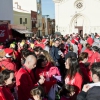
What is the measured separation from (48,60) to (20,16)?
133 ft

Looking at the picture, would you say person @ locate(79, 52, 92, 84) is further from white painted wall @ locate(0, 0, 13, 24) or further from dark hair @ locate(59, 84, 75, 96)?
white painted wall @ locate(0, 0, 13, 24)

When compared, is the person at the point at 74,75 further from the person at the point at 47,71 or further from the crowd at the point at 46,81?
the person at the point at 47,71

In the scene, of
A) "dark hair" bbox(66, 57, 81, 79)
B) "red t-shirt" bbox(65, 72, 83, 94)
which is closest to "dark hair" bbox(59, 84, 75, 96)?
"red t-shirt" bbox(65, 72, 83, 94)

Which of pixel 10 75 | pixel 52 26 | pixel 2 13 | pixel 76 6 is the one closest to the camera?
pixel 10 75

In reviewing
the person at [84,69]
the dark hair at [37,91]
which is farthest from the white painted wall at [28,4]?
the dark hair at [37,91]

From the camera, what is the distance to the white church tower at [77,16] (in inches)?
1662

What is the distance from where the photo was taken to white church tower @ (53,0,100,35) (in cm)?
4222

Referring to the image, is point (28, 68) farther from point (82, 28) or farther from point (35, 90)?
point (82, 28)

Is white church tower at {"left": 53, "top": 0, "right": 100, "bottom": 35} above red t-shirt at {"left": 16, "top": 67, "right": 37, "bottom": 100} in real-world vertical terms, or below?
above

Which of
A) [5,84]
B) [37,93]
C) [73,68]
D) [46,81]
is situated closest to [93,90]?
[37,93]

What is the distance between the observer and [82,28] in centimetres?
4372

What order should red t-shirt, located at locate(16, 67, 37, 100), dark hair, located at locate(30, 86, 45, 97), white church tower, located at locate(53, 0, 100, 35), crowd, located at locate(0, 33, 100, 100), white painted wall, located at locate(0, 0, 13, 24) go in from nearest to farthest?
crowd, located at locate(0, 33, 100, 100) < dark hair, located at locate(30, 86, 45, 97) < red t-shirt, located at locate(16, 67, 37, 100) < white painted wall, located at locate(0, 0, 13, 24) < white church tower, located at locate(53, 0, 100, 35)

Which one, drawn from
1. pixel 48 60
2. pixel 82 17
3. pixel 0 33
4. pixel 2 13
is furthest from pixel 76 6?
pixel 48 60

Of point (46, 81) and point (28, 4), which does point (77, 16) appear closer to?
point (28, 4)
